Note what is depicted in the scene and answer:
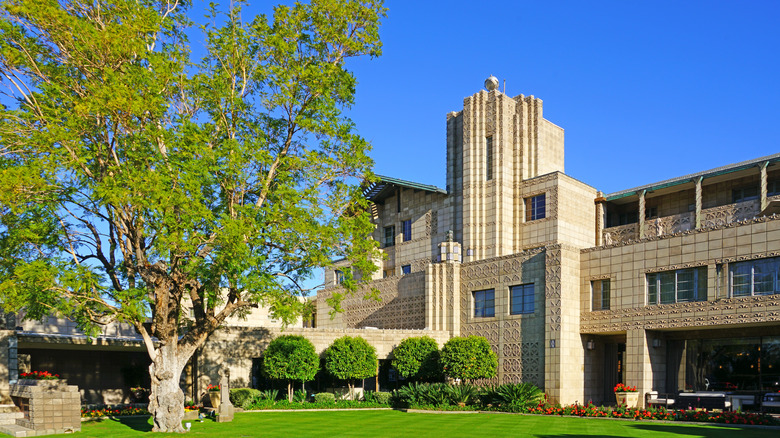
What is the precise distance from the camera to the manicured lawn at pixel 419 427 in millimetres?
18453

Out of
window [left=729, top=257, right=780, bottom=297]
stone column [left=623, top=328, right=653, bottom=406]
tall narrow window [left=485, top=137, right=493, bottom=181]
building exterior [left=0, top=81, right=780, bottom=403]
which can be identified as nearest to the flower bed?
stone column [left=623, top=328, right=653, bottom=406]

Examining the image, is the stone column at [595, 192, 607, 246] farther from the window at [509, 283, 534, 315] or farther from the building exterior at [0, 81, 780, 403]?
the window at [509, 283, 534, 315]

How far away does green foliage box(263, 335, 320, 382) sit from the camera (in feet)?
93.7

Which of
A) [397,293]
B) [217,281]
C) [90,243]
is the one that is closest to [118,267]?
[90,243]

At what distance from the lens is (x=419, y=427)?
2052 centimetres

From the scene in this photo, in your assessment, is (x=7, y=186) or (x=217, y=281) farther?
(x=217, y=281)

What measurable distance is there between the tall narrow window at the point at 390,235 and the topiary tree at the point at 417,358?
11392mm

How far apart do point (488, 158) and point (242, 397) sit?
726 inches

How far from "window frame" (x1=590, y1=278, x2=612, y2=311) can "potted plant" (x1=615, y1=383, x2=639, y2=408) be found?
3693 millimetres

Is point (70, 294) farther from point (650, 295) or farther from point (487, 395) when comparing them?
point (650, 295)

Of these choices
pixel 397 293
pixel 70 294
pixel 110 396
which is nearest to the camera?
pixel 70 294

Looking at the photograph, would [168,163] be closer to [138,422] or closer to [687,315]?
[138,422]

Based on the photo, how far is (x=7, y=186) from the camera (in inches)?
703

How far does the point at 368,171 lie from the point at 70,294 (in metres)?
9.65
